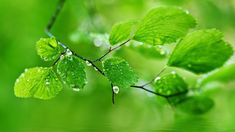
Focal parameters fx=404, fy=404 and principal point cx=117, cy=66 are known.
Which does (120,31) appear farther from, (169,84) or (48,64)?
(48,64)

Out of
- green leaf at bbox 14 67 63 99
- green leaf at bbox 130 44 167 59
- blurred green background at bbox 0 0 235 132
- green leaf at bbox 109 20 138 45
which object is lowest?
green leaf at bbox 14 67 63 99

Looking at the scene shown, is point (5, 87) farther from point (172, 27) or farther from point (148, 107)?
point (172, 27)

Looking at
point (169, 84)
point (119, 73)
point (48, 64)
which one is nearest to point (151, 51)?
point (169, 84)

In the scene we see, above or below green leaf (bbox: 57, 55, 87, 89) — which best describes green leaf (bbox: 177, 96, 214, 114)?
above

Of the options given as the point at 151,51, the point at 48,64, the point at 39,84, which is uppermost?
the point at 48,64

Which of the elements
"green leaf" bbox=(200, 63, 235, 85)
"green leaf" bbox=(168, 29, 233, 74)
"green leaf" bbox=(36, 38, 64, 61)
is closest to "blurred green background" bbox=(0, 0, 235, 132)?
"green leaf" bbox=(200, 63, 235, 85)

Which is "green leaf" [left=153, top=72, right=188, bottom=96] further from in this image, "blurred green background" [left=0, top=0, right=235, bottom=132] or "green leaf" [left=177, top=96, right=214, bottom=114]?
"blurred green background" [left=0, top=0, right=235, bottom=132]

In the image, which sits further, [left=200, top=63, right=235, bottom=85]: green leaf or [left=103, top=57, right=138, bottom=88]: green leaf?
[left=200, top=63, right=235, bottom=85]: green leaf
